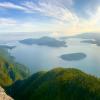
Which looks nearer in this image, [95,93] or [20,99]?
[95,93]

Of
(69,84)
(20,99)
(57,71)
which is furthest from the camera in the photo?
(57,71)

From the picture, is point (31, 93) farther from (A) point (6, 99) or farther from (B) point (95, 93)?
(A) point (6, 99)

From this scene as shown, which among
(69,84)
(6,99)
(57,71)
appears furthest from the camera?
(57,71)

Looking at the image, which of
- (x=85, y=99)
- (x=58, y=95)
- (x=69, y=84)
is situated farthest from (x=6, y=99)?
(x=69, y=84)

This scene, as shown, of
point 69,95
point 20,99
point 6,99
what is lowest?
point 20,99

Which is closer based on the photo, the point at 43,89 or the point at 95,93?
the point at 95,93

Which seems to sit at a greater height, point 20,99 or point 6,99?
point 6,99

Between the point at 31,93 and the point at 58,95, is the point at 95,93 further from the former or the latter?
the point at 31,93

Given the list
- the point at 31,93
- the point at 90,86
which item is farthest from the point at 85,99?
the point at 31,93

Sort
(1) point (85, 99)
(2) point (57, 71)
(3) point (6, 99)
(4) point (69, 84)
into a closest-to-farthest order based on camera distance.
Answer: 1. (3) point (6, 99)
2. (1) point (85, 99)
3. (4) point (69, 84)
4. (2) point (57, 71)
